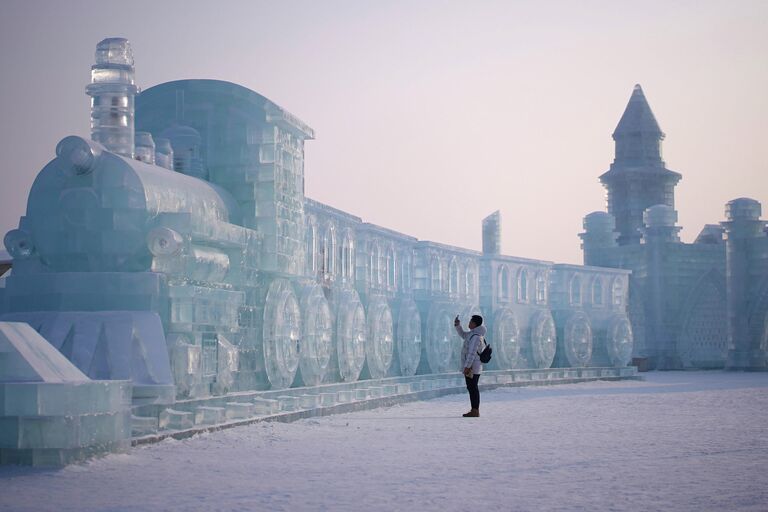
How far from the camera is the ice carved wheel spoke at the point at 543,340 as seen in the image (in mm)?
29438

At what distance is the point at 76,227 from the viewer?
1247 centimetres

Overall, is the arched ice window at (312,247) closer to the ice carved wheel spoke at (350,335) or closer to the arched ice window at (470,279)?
the ice carved wheel spoke at (350,335)

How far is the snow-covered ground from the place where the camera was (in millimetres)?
7328

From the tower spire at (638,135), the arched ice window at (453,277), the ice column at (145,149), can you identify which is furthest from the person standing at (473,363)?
the tower spire at (638,135)

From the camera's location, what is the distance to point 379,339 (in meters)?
21.4

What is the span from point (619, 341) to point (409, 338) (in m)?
11.4

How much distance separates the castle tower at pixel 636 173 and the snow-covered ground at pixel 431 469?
43691 mm

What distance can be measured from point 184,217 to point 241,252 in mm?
2104

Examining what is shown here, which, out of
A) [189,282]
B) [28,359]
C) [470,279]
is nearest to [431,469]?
[28,359]

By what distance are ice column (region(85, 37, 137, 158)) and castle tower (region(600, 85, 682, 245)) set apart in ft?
152

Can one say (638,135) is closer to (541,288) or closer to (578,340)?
(578,340)

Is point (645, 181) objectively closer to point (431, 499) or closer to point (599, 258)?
point (599, 258)

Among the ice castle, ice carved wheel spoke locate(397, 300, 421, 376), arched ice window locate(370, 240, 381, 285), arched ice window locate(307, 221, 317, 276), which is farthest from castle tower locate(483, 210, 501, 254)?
arched ice window locate(307, 221, 317, 276)


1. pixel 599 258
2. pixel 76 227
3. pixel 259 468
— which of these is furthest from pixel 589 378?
pixel 259 468
